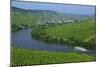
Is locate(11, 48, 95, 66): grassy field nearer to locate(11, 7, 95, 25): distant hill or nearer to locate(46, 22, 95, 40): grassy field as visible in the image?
locate(46, 22, 95, 40): grassy field

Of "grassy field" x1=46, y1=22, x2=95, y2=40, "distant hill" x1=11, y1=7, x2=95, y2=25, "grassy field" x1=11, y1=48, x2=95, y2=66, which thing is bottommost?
"grassy field" x1=11, y1=48, x2=95, y2=66

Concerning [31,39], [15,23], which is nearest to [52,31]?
[31,39]

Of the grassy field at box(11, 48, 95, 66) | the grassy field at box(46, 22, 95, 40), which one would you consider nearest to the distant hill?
the grassy field at box(46, 22, 95, 40)

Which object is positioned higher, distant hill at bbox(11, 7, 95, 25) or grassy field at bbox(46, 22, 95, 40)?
distant hill at bbox(11, 7, 95, 25)

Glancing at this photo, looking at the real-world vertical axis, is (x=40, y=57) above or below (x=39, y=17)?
below

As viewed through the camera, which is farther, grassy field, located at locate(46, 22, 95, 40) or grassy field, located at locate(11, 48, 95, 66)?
grassy field, located at locate(46, 22, 95, 40)
